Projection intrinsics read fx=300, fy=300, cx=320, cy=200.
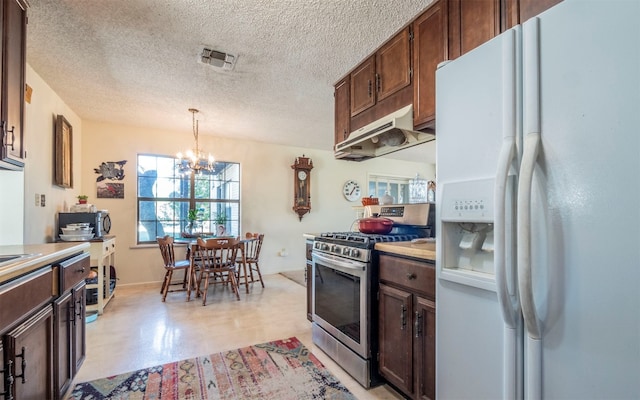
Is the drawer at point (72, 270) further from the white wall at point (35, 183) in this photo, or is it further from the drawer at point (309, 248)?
the drawer at point (309, 248)

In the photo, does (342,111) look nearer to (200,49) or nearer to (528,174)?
(200,49)

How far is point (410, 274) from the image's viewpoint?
1620mm

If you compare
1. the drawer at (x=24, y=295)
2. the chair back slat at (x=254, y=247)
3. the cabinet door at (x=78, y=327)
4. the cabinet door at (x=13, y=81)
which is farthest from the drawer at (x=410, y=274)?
the chair back slat at (x=254, y=247)

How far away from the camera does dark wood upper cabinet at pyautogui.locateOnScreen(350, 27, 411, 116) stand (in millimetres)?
1990

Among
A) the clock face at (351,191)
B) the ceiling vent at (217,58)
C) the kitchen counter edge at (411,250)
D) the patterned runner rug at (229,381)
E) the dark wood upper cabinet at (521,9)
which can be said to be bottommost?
the patterned runner rug at (229,381)

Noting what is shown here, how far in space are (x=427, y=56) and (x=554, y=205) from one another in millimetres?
1251

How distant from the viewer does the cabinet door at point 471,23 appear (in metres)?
1.42

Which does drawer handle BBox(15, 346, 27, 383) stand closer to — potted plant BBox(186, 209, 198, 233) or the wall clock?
potted plant BBox(186, 209, 198, 233)

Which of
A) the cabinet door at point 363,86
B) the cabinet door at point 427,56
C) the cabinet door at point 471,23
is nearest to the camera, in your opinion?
the cabinet door at point 471,23

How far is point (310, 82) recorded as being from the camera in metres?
2.97

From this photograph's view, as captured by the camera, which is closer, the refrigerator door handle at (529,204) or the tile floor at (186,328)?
the refrigerator door handle at (529,204)

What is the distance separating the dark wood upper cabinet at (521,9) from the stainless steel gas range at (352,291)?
1.27 m

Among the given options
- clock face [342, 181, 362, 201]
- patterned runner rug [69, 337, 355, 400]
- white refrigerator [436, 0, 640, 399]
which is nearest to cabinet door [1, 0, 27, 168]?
patterned runner rug [69, 337, 355, 400]

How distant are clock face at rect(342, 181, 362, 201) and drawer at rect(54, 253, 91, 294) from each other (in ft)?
15.7
